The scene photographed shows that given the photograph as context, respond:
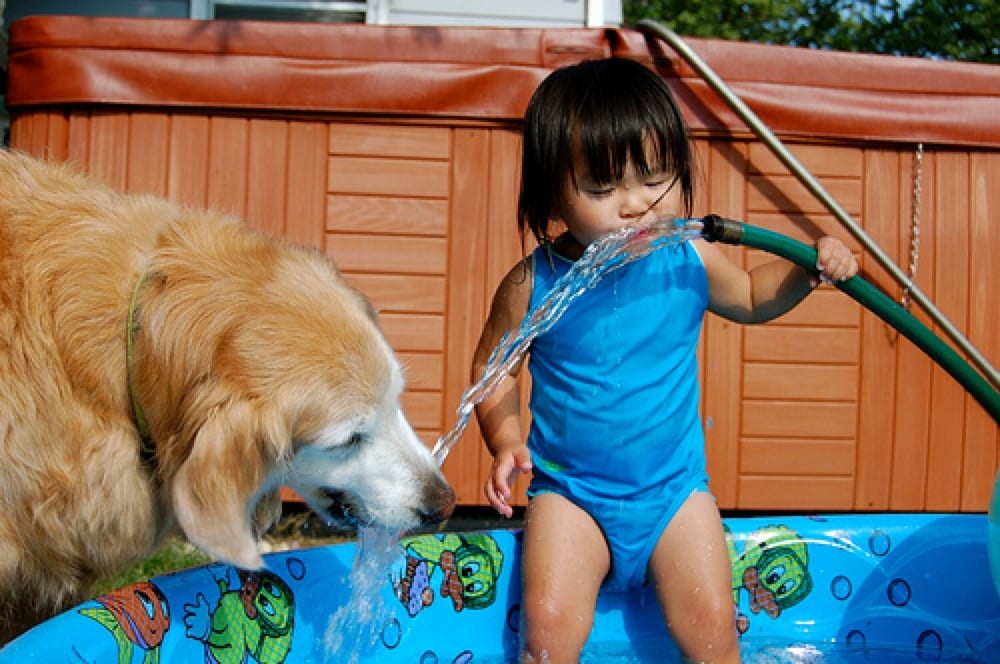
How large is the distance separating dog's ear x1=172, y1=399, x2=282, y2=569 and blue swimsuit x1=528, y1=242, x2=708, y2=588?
102 cm

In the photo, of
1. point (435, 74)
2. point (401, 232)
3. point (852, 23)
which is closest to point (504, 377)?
point (401, 232)

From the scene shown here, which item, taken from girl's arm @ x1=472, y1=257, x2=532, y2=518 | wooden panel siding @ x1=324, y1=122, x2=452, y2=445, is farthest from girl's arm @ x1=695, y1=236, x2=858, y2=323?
wooden panel siding @ x1=324, y1=122, x2=452, y2=445

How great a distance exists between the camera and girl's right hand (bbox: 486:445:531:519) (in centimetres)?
269

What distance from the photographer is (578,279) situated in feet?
9.46

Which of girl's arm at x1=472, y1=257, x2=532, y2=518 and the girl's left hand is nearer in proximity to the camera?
the girl's left hand

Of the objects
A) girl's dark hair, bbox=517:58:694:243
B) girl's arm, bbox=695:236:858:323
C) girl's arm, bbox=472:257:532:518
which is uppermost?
girl's dark hair, bbox=517:58:694:243

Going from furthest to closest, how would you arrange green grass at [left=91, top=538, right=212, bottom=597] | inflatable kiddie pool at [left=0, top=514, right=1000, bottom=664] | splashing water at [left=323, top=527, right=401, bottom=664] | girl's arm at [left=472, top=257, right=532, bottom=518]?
green grass at [left=91, top=538, right=212, bottom=597] → girl's arm at [left=472, top=257, right=532, bottom=518] → splashing water at [left=323, top=527, right=401, bottom=664] → inflatable kiddie pool at [left=0, top=514, right=1000, bottom=664]

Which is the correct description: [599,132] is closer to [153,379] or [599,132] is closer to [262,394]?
[262,394]

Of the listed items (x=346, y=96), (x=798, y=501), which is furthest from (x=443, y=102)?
(x=798, y=501)

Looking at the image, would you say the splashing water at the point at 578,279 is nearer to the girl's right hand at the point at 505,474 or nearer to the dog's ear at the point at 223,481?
the girl's right hand at the point at 505,474

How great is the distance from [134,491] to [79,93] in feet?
9.86

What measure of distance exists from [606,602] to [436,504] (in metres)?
0.85

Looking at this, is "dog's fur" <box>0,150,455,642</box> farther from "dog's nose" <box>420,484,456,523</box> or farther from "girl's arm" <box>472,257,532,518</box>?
"girl's arm" <box>472,257,532,518</box>

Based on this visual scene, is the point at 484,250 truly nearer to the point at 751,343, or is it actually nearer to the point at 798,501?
the point at 751,343
